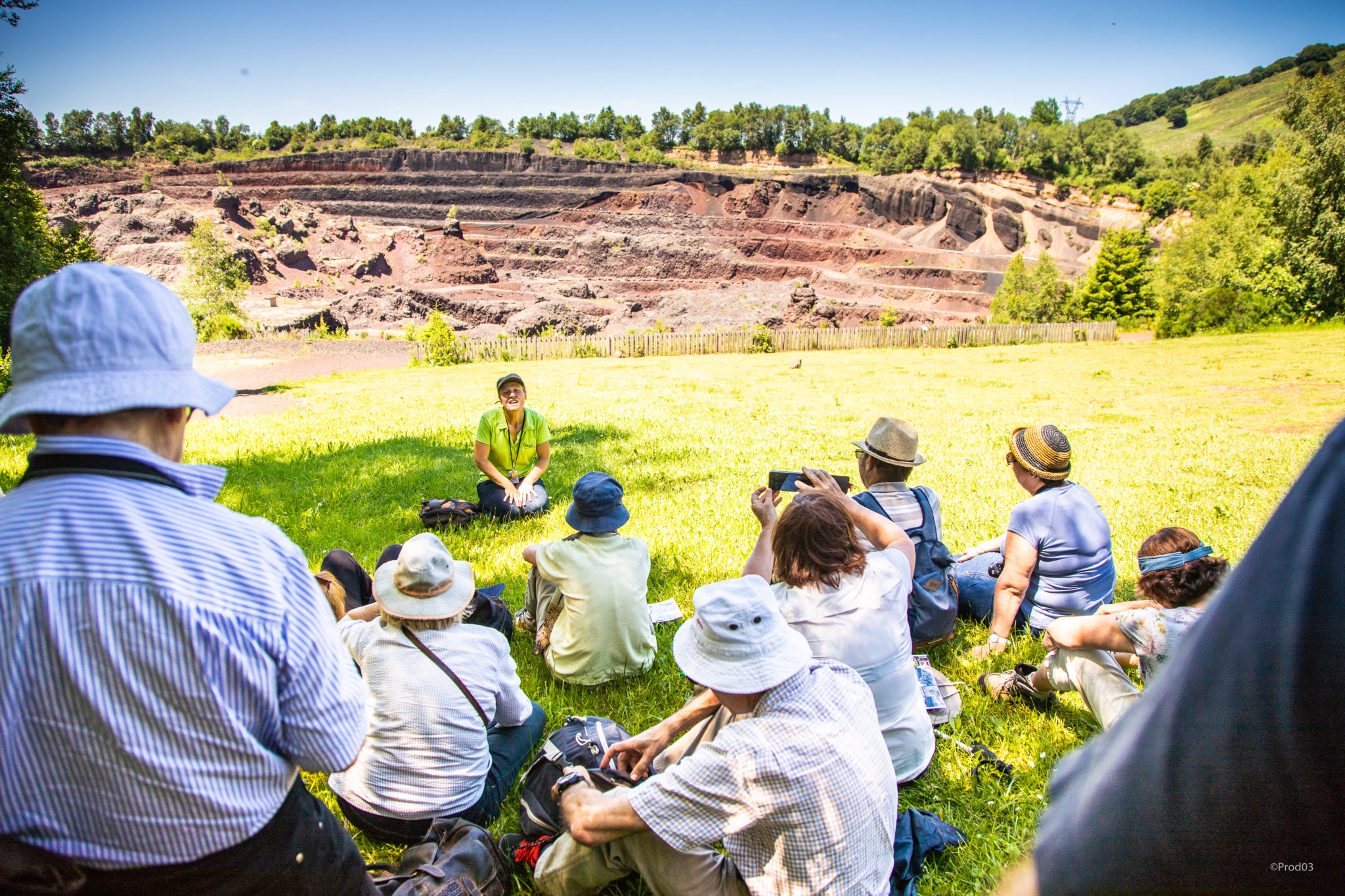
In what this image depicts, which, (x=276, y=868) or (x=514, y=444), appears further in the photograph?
(x=514, y=444)

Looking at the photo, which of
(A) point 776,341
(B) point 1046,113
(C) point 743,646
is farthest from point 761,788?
(B) point 1046,113

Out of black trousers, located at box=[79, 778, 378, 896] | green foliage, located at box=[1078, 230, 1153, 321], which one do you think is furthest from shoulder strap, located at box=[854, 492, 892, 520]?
green foliage, located at box=[1078, 230, 1153, 321]

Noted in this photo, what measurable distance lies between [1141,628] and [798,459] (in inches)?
274

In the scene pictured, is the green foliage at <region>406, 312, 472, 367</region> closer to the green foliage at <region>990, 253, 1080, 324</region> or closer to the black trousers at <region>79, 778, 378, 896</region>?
the black trousers at <region>79, 778, 378, 896</region>

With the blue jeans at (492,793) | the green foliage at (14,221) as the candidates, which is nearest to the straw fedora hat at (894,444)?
the blue jeans at (492,793)

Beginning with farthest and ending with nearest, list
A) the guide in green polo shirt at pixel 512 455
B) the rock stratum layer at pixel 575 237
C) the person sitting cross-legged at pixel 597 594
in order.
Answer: the rock stratum layer at pixel 575 237 < the guide in green polo shirt at pixel 512 455 < the person sitting cross-legged at pixel 597 594

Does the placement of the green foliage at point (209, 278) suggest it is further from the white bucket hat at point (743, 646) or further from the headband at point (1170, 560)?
the headband at point (1170, 560)

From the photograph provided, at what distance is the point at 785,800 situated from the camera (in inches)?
86.6

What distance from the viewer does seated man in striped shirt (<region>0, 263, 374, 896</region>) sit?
1463 mm

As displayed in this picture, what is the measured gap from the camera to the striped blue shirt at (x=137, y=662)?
146 centimetres

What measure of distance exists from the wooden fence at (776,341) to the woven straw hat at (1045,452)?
26.8 metres

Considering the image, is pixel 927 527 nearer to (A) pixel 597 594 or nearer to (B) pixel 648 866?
(A) pixel 597 594

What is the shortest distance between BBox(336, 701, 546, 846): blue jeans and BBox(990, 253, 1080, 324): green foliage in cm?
4216

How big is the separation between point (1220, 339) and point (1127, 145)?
95.0 m
